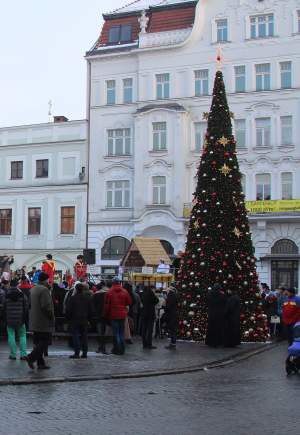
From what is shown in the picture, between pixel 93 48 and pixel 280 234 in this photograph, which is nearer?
pixel 280 234

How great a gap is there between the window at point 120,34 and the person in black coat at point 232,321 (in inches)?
1225

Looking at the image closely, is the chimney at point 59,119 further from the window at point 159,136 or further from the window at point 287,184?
the window at point 287,184

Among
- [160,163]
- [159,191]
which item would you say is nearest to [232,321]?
[159,191]

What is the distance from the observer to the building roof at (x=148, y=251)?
29609 mm

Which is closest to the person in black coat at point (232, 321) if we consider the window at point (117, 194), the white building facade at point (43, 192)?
the window at point (117, 194)

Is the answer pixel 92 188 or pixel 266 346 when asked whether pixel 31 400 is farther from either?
pixel 92 188

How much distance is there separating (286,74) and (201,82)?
521 cm

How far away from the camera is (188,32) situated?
152 ft

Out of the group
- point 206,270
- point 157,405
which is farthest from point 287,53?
point 157,405

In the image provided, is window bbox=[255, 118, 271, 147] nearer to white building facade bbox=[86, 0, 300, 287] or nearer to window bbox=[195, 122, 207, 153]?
white building facade bbox=[86, 0, 300, 287]

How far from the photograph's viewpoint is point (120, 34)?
4941cm

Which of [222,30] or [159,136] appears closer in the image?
[222,30]

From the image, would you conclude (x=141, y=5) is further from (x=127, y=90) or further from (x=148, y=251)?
(x=148, y=251)

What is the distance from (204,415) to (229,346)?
Result: 11262 millimetres
